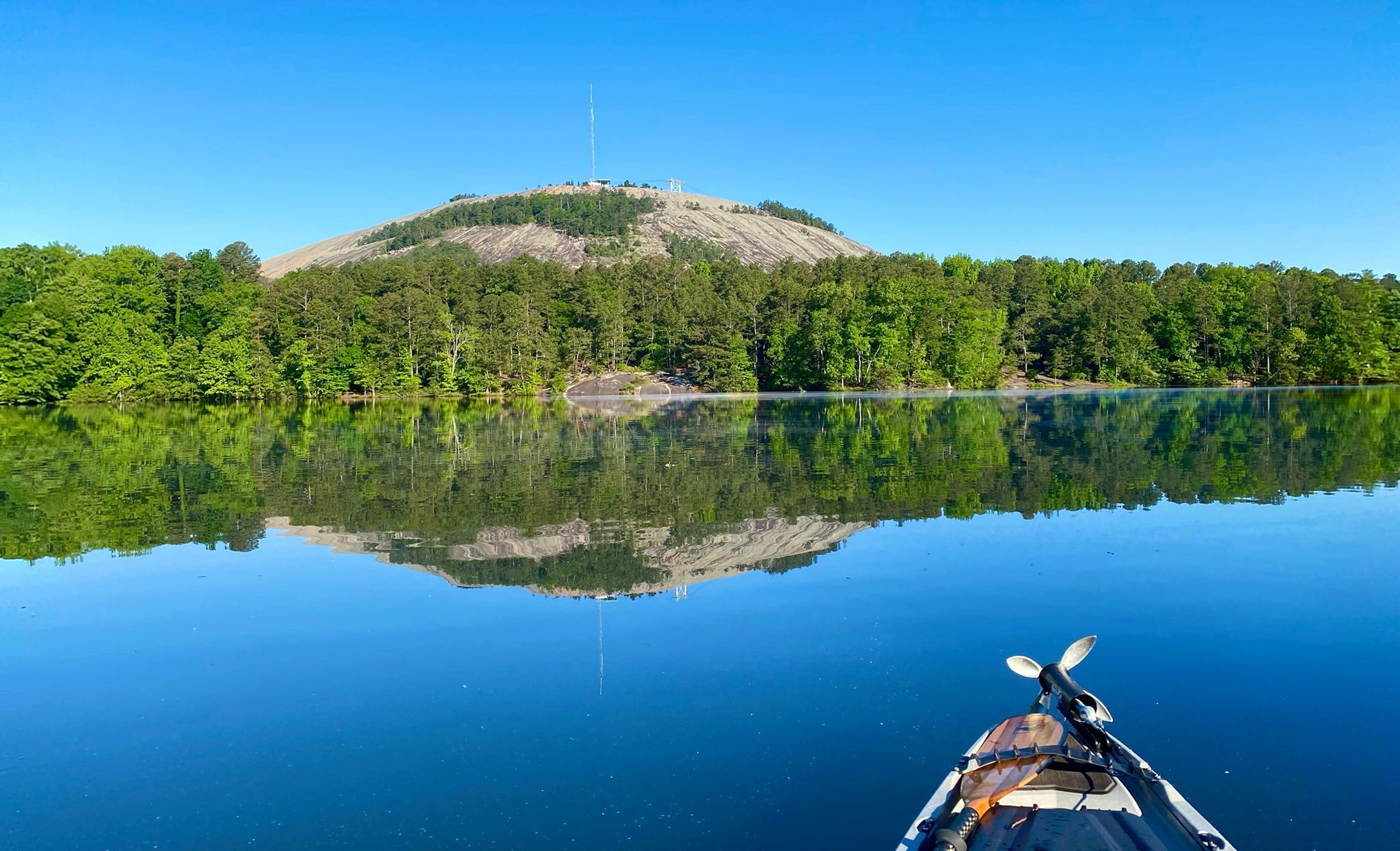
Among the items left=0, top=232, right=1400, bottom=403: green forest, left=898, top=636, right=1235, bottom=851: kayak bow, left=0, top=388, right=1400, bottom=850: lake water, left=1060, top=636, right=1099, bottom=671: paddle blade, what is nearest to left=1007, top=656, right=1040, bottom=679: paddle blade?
left=1060, top=636, right=1099, bottom=671: paddle blade

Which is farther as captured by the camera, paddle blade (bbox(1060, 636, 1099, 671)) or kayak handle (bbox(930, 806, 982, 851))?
paddle blade (bbox(1060, 636, 1099, 671))

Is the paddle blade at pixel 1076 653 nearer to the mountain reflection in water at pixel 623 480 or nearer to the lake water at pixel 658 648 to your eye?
the lake water at pixel 658 648

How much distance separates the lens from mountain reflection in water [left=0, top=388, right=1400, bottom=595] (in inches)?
629

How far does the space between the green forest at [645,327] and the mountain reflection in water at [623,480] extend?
3696 centimetres

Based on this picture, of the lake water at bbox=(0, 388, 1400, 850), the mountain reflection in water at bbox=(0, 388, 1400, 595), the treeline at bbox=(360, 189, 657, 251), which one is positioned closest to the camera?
the lake water at bbox=(0, 388, 1400, 850)

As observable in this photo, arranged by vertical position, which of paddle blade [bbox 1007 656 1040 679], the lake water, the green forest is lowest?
the lake water

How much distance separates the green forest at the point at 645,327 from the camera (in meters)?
81.4

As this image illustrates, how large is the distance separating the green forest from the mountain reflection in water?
3696 cm

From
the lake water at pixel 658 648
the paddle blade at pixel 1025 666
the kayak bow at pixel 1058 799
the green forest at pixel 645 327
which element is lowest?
the lake water at pixel 658 648

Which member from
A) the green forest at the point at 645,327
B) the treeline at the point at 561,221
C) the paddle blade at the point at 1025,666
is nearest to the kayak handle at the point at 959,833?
the paddle blade at the point at 1025,666

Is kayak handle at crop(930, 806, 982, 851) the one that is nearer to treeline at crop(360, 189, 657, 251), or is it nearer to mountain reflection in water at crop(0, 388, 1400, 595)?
mountain reflection in water at crop(0, 388, 1400, 595)

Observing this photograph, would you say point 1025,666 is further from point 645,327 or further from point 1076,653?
point 645,327

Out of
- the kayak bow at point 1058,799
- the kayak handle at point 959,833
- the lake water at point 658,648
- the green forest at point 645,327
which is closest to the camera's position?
the kayak handle at point 959,833

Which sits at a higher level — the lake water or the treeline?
the treeline
